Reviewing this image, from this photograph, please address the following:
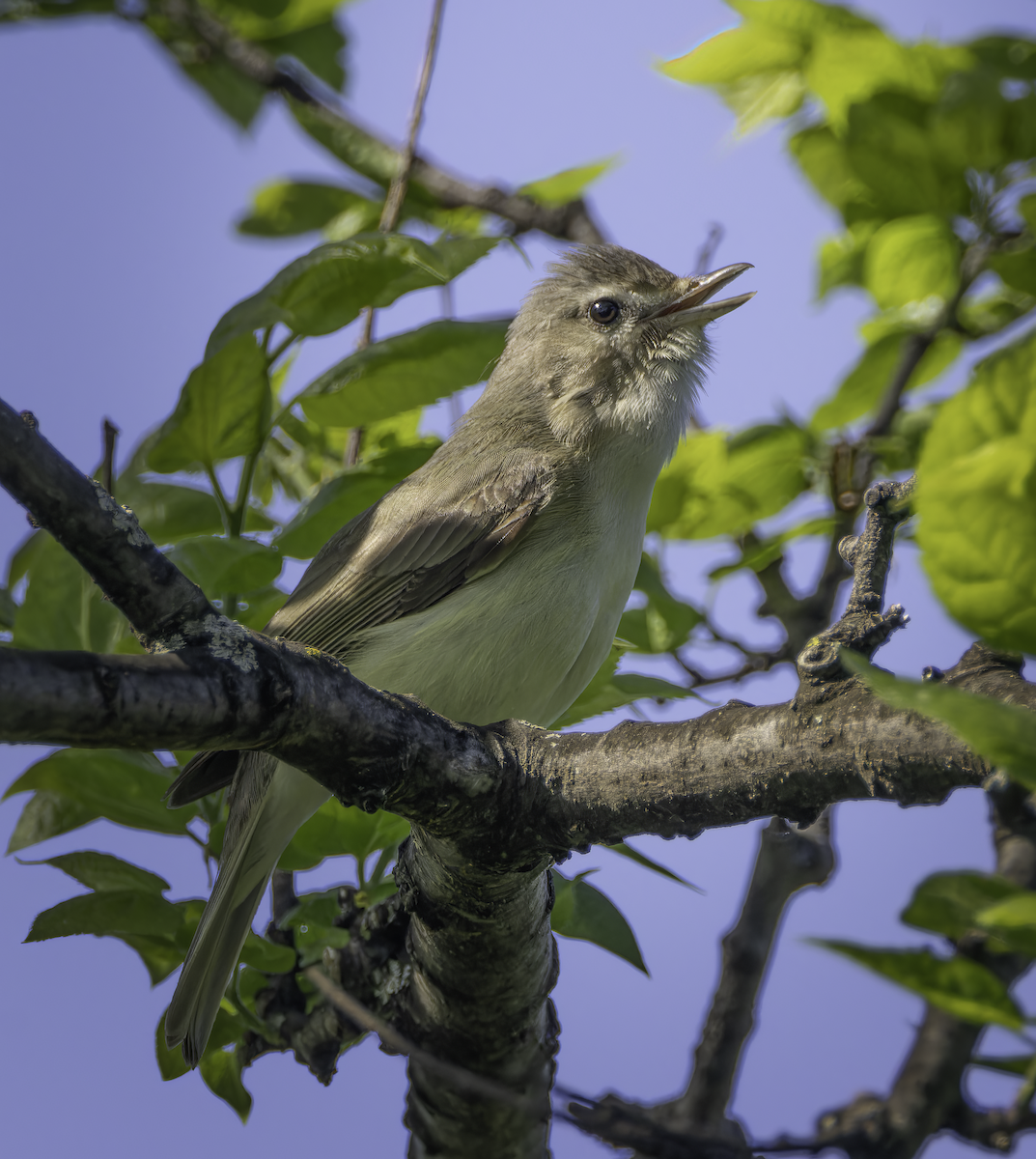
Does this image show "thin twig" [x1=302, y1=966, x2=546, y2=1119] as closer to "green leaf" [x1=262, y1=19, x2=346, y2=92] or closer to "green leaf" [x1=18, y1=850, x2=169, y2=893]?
"green leaf" [x1=18, y1=850, x2=169, y2=893]

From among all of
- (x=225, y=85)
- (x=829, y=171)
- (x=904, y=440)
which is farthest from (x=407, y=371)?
(x=225, y=85)

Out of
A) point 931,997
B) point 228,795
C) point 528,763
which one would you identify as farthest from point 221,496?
point 931,997

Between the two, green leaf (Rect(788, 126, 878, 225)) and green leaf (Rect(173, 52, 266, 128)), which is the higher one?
green leaf (Rect(173, 52, 266, 128))

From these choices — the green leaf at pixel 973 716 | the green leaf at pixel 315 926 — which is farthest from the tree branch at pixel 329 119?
the green leaf at pixel 973 716

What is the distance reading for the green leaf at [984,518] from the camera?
1.12 m

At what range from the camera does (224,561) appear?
2.15 m

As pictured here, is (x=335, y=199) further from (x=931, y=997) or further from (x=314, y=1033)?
(x=931, y=997)

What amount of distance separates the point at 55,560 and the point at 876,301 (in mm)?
2355

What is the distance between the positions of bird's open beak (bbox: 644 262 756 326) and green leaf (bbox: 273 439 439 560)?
1134 mm

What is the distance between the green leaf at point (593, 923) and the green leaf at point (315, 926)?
1.79ft

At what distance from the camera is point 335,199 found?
158 inches

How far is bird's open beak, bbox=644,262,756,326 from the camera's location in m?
3.28

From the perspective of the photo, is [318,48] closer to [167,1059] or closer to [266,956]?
[266,956]

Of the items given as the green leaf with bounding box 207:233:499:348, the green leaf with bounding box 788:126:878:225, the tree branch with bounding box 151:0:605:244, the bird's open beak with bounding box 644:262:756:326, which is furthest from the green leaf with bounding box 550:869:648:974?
the tree branch with bounding box 151:0:605:244
